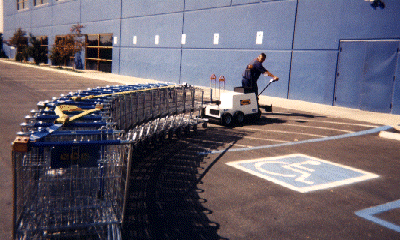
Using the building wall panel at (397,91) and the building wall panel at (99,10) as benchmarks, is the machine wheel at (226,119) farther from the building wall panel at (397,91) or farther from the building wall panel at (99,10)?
the building wall panel at (99,10)

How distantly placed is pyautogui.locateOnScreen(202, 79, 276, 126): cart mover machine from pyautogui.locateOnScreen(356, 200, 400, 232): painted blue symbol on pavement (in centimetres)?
528

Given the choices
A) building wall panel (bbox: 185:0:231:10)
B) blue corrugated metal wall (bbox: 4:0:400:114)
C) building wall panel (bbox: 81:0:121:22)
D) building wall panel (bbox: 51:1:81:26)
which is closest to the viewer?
blue corrugated metal wall (bbox: 4:0:400:114)

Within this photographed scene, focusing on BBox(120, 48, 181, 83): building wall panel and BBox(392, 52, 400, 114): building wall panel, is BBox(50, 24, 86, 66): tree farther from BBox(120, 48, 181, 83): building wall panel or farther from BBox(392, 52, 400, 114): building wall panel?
BBox(392, 52, 400, 114): building wall panel

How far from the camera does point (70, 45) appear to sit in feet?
107

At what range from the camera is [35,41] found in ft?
130

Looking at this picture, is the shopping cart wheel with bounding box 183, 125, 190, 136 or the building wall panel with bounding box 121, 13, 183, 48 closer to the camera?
the shopping cart wheel with bounding box 183, 125, 190, 136

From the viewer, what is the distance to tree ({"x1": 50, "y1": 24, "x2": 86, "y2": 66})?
3256 centimetres

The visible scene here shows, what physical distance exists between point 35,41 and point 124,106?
39224 millimetres

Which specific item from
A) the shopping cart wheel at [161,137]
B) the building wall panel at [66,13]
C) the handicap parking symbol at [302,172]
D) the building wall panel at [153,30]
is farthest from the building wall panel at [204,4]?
the building wall panel at [66,13]

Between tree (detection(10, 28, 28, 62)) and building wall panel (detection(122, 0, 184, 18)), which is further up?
building wall panel (detection(122, 0, 184, 18))

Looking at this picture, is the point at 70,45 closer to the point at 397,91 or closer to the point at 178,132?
the point at 178,132

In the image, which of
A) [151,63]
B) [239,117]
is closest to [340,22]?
[239,117]

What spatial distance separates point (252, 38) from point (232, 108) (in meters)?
9.37

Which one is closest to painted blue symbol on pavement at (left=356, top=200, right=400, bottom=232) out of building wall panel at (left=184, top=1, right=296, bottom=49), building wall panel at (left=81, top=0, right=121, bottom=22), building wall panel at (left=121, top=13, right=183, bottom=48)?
building wall panel at (left=184, top=1, right=296, bottom=49)
